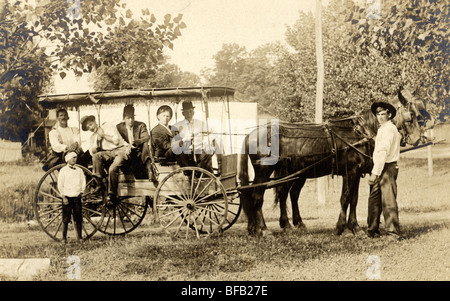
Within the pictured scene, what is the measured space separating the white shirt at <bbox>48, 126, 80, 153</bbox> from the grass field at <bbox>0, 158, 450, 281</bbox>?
0.86 m

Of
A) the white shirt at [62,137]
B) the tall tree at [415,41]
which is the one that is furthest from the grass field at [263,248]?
the tall tree at [415,41]

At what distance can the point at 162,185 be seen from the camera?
6.57 m

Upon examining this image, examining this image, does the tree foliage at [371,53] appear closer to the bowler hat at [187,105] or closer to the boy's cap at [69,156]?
the bowler hat at [187,105]

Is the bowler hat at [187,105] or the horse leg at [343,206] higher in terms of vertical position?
the bowler hat at [187,105]

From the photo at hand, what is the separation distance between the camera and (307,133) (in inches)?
280

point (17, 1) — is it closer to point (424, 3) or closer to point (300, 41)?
point (300, 41)

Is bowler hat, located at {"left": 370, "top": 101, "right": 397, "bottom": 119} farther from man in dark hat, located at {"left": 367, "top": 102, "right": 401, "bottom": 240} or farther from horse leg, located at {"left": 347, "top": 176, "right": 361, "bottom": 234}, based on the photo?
horse leg, located at {"left": 347, "top": 176, "right": 361, "bottom": 234}

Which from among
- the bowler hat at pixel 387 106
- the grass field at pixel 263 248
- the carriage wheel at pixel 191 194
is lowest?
the grass field at pixel 263 248

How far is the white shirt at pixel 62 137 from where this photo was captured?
6855 mm

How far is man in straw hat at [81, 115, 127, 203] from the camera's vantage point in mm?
6766

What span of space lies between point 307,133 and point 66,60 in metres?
3.96

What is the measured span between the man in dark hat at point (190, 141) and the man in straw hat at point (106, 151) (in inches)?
33.7

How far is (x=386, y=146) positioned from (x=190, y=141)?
2809mm
